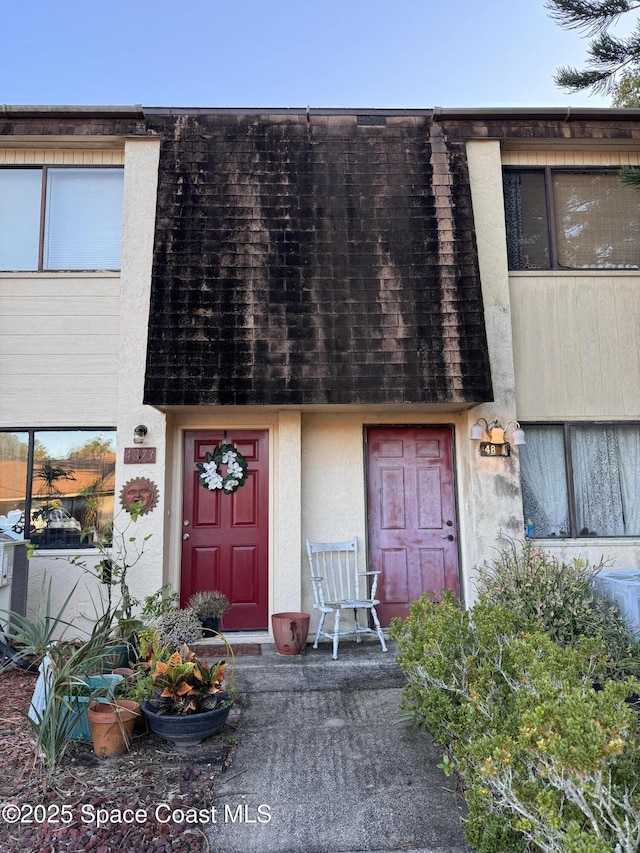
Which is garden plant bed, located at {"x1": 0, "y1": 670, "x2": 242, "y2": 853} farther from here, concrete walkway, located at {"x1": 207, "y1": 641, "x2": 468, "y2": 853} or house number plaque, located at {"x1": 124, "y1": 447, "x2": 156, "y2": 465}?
house number plaque, located at {"x1": 124, "y1": 447, "x2": 156, "y2": 465}

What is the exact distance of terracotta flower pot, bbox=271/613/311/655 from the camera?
214 inches

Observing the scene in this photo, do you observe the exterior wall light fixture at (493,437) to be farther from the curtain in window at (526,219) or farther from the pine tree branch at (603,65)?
the pine tree branch at (603,65)

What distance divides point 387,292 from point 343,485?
83.5 inches

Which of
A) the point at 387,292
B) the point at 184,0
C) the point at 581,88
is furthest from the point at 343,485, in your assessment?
the point at 184,0

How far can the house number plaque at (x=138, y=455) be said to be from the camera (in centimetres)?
594

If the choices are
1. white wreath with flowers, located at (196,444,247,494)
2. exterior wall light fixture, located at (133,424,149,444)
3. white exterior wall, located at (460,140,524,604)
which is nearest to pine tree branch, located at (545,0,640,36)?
white exterior wall, located at (460,140,524,604)

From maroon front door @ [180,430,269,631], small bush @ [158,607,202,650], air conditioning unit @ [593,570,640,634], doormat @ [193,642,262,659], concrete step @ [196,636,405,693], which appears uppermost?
maroon front door @ [180,430,269,631]

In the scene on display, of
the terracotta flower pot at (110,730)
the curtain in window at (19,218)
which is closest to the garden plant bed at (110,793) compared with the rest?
the terracotta flower pot at (110,730)

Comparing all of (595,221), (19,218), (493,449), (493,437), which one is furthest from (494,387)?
(19,218)

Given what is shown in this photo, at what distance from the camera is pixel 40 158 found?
6527 mm

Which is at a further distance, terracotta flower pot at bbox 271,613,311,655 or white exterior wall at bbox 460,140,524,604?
white exterior wall at bbox 460,140,524,604

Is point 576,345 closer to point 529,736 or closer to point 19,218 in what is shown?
point 529,736

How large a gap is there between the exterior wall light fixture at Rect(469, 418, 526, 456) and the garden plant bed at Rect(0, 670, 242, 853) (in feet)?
12.2

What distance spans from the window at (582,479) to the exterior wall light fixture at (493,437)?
1.28 ft
